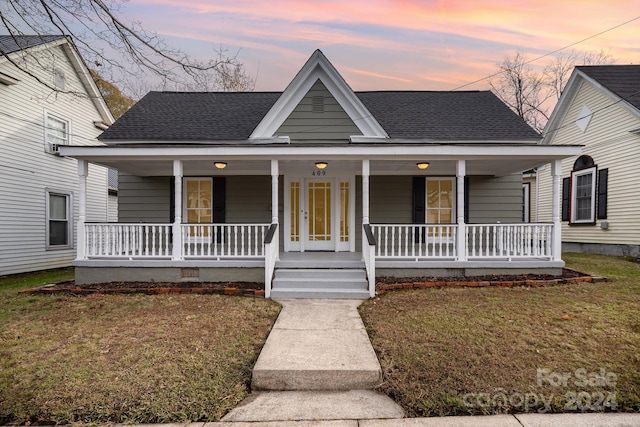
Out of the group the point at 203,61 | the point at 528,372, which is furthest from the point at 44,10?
the point at 528,372

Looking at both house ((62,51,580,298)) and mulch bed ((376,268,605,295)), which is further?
house ((62,51,580,298))

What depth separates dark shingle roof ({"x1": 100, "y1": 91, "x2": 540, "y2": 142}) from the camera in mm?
8875

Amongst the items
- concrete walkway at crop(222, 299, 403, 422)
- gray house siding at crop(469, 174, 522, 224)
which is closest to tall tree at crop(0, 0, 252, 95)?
concrete walkway at crop(222, 299, 403, 422)

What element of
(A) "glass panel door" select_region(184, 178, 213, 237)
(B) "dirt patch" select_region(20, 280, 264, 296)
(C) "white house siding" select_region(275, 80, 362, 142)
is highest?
(C) "white house siding" select_region(275, 80, 362, 142)

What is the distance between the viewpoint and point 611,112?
10703mm

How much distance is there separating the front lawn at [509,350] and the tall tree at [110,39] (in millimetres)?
5004

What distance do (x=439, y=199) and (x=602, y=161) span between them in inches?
256

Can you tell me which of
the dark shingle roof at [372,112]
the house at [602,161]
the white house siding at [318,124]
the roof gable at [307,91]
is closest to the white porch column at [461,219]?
the dark shingle roof at [372,112]

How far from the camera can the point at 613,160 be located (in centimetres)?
1060

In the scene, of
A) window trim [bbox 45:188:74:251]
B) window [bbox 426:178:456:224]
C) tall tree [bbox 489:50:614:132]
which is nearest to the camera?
window [bbox 426:178:456:224]

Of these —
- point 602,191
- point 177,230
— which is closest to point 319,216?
point 177,230

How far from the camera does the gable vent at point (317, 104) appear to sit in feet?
28.4

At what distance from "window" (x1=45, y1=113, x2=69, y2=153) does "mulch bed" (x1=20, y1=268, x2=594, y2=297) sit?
6196mm

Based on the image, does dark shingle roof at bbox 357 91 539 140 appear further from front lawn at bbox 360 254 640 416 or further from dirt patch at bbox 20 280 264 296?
dirt patch at bbox 20 280 264 296
